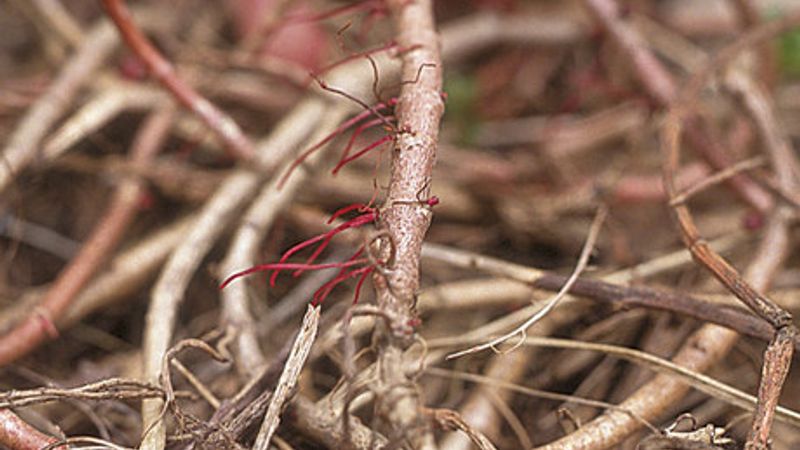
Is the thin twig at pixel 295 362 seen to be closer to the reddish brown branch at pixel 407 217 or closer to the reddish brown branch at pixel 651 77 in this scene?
the reddish brown branch at pixel 407 217

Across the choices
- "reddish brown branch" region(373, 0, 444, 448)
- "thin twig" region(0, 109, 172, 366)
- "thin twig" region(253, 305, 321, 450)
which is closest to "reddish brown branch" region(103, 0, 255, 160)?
"thin twig" region(0, 109, 172, 366)

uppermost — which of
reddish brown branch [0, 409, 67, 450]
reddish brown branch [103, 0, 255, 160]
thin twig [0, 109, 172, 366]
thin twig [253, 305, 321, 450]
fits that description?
reddish brown branch [103, 0, 255, 160]

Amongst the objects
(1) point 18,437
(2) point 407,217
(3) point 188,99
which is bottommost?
(1) point 18,437

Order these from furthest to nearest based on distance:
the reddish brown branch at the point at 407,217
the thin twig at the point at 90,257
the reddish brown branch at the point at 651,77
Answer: the reddish brown branch at the point at 651,77, the thin twig at the point at 90,257, the reddish brown branch at the point at 407,217

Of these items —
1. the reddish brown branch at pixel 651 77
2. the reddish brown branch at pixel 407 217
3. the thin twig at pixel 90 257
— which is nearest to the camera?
the reddish brown branch at pixel 407 217

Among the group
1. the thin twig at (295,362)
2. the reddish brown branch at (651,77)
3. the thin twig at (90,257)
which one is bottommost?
the thin twig at (295,362)

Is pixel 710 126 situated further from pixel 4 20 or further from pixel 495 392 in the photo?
pixel 4 20

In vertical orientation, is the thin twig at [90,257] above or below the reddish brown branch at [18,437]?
above

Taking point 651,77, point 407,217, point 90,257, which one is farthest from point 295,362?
point 651,77

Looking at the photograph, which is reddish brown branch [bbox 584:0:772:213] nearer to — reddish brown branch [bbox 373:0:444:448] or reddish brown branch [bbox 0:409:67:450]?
reddish brown branch [bbox 373:0:444:448]

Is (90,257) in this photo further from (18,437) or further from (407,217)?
(407,217)

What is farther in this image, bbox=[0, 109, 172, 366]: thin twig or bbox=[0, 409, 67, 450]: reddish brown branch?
bbox=[0, 109, 172, 366]: thin twig

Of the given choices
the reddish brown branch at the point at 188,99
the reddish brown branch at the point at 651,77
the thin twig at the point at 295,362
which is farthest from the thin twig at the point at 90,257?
the reddish brown branch at the point at 651,77

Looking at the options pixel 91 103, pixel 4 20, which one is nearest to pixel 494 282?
pixel 91 103
